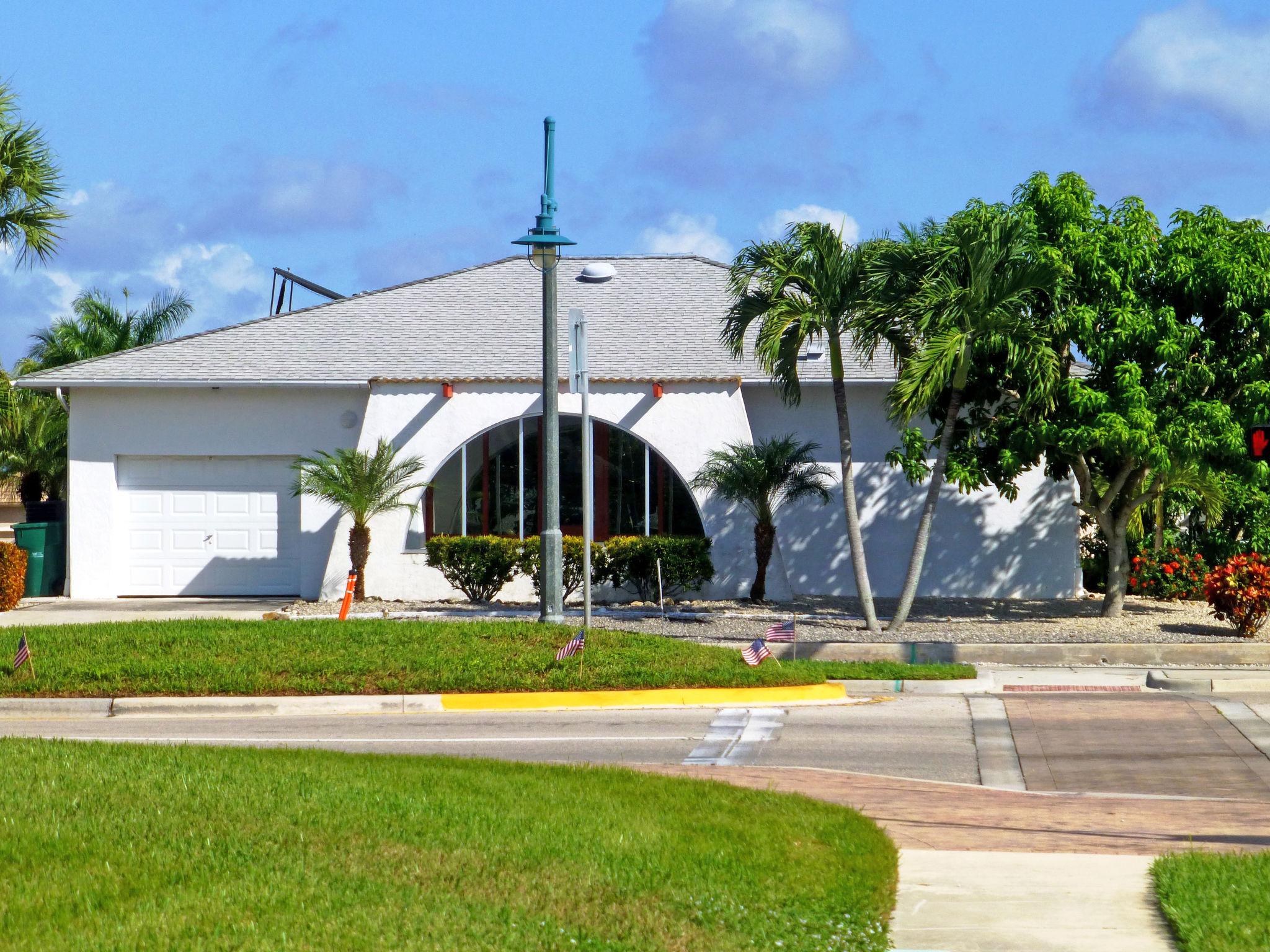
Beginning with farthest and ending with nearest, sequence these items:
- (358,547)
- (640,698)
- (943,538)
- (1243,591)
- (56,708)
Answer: (943,538), (358,547), (1243,591), (640,698), (56,708)

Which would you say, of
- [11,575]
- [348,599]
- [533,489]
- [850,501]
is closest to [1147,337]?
[850,501]

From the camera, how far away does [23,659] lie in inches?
535

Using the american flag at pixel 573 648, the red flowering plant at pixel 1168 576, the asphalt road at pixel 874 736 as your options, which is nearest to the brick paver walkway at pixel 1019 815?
the asphalt road at pixel 874 736

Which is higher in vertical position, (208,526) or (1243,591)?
(208,526)

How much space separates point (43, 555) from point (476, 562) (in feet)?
26.1

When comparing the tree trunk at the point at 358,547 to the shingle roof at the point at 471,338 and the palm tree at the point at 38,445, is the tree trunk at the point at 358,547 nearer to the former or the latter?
the shingle roof at the point at 471,338

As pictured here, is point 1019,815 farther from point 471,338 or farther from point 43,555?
point 43,555

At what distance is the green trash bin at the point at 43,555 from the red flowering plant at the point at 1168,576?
19070 millimetres

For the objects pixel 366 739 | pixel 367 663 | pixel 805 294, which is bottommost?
pixel 366 739

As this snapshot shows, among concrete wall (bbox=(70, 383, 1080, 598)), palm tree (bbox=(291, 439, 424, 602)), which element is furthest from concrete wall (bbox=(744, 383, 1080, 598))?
palm tree (bbox=(291, 439, 424, 602))

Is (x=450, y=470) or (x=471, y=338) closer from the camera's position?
(x=450, y=470)

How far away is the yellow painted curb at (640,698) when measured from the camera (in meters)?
13.7

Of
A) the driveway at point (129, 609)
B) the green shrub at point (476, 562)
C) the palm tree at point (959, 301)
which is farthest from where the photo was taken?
the green shrub at point (476, 562)

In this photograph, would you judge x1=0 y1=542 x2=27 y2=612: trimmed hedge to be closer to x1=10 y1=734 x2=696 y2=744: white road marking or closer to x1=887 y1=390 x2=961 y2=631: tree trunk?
x1=10 y1=734 x2=696 y2=744: white road marking
